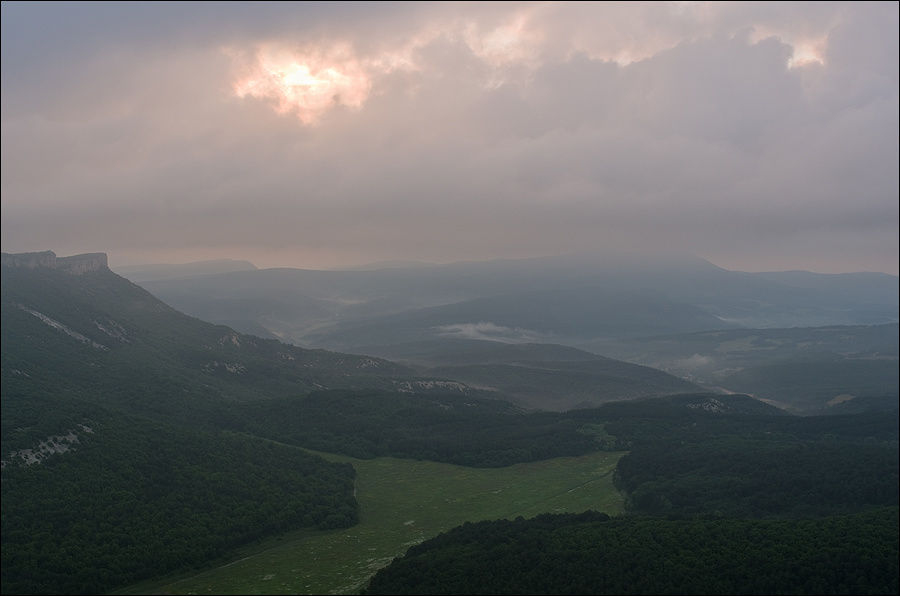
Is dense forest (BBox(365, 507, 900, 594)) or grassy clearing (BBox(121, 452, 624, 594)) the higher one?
dense forest (BBox(365, 507, 900, 594))

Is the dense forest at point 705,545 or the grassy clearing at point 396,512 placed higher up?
the dense forest at point 705,545

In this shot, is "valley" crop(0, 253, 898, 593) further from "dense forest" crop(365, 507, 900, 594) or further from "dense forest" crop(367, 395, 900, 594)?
"dense forest" crop(365, 507, 900, 594)

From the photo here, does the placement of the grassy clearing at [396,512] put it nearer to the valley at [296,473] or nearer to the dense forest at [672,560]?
the valley at [296,473]

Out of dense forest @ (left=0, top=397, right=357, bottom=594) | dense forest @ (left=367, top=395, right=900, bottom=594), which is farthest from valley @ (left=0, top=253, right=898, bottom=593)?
dense forest @ (left=367, top=395, right=900, bottom=594)

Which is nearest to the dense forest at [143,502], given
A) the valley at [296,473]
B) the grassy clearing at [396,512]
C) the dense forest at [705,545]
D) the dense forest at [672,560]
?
the valley at [296,473]

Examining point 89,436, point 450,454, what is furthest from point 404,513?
point 89,436
